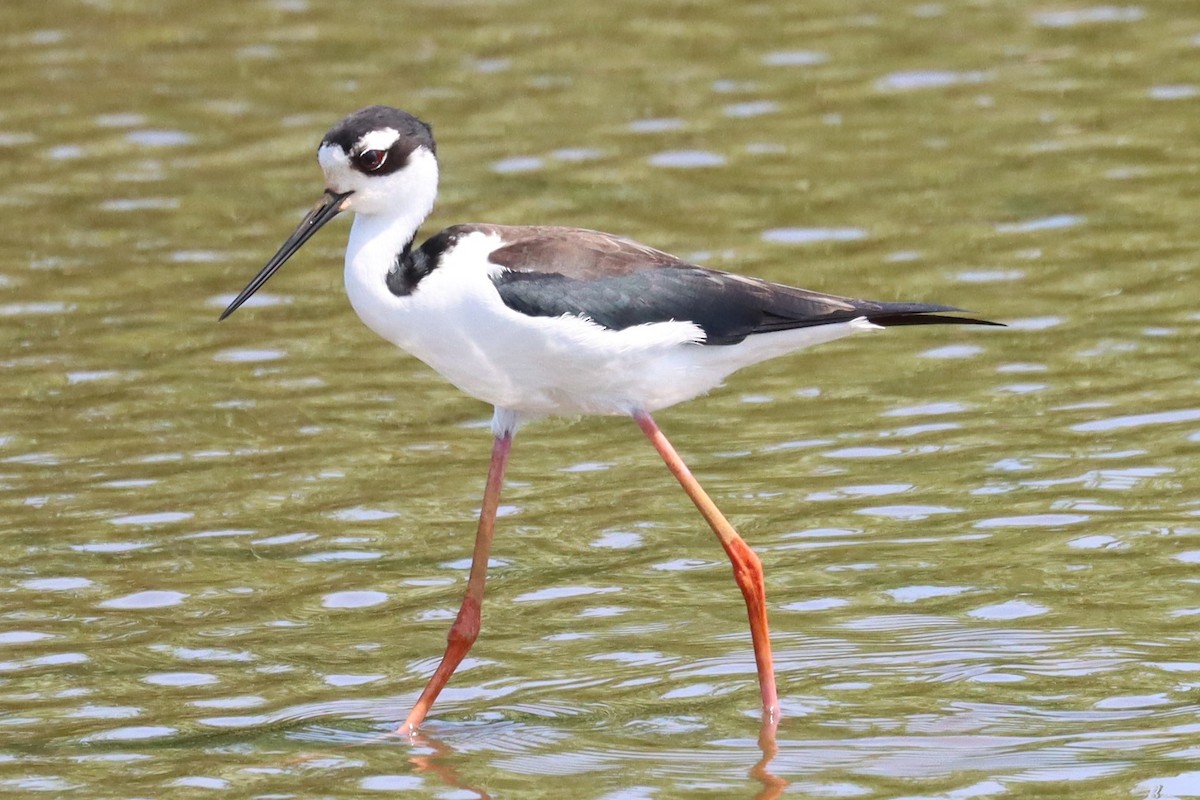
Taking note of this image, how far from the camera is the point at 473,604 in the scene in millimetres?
8312

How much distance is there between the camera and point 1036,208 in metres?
13.4

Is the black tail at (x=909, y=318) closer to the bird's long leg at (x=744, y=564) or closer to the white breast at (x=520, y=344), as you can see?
the white breast at (x=520, y=344)

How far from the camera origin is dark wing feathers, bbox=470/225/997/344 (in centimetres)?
791

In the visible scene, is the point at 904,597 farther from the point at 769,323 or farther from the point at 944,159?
the point at 944,159

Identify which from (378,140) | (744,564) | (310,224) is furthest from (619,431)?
(378,140)

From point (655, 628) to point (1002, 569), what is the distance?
146cm

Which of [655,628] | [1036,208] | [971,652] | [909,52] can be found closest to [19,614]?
[655,628]

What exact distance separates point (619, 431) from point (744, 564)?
2.92 m

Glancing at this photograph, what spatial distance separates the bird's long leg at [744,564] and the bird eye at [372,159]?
130 centimetres

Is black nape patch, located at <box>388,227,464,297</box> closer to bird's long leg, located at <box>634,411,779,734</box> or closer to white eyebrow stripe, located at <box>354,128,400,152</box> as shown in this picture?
white eyebrow stripe, located at <box>354,128,400,152</box>

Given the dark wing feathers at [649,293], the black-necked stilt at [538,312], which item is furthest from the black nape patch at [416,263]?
the dark wing feathers at [649,293]

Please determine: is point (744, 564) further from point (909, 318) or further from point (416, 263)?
point (416, 263)

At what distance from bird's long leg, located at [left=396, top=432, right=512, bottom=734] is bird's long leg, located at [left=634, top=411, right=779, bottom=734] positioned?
574mm

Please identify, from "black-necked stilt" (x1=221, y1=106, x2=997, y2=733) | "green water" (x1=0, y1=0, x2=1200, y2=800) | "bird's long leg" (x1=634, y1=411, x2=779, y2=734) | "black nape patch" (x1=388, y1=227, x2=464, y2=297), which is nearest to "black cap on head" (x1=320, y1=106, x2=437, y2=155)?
"black-necked stilt" (x1=221, y1=106, x2=997, y2=733)
